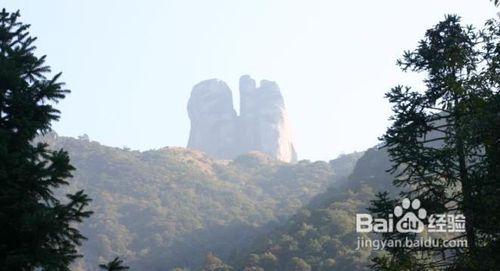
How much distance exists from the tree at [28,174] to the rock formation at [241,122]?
15258 cm

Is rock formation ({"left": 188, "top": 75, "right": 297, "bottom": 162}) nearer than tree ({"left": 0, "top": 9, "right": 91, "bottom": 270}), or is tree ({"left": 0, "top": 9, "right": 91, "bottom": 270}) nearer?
tree ({"left": 0, "top": 9, "right": 91, "bottom": 270})

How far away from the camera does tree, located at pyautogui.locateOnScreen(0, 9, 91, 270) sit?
7.19 m

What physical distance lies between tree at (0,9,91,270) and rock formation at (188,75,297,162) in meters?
153

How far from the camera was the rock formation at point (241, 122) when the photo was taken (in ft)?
538

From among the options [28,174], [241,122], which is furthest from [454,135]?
[241,122]

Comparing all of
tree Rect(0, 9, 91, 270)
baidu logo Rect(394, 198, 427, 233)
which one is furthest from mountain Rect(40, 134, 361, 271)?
tree Rect(0, 9, 91, 270)

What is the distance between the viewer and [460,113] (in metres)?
10.5

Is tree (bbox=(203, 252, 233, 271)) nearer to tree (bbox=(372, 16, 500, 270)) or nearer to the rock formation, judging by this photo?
tree (bbox=(372, 16, 500, 270))

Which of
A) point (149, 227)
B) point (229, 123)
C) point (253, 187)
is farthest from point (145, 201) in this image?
point (229, 123)

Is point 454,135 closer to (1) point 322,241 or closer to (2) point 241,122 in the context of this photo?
(1) point 322,241

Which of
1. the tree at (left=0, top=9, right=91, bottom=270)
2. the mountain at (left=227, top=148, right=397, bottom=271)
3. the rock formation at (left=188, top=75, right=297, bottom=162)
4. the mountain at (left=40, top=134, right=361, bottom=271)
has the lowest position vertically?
the tree at (left=0, top=9, right=91, bottom=270)

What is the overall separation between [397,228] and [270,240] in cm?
4375

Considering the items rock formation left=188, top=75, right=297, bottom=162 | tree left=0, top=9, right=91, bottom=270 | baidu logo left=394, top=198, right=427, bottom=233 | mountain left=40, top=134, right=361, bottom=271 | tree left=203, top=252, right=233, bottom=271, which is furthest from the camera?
rock formation left=188, top=75, right=297, bottom=162

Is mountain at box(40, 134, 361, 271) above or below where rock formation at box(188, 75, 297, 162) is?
below
